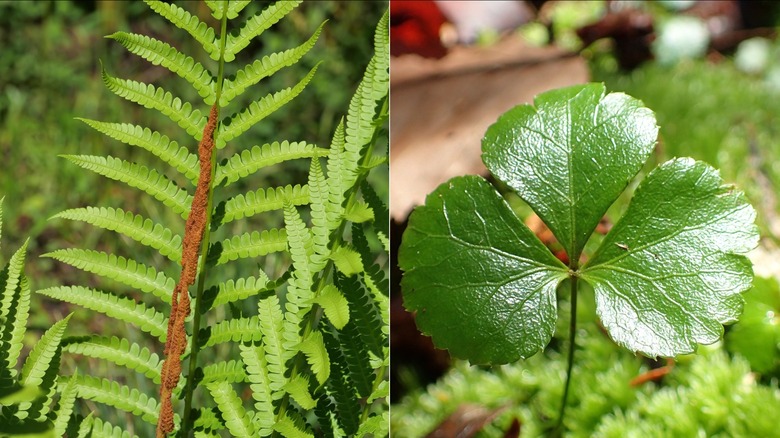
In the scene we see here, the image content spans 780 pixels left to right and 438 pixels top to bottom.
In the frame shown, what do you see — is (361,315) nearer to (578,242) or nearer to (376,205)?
(376,205)

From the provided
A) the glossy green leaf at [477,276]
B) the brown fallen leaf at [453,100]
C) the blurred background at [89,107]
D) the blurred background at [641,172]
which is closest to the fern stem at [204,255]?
the glossy green leaf at [477,276]

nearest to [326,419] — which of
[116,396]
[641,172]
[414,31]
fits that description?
[116,396]

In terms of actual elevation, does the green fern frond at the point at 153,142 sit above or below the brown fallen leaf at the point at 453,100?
below

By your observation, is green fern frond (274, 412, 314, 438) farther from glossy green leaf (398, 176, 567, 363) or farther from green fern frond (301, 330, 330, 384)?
glossy green leaf (398, 176, 567, 363)

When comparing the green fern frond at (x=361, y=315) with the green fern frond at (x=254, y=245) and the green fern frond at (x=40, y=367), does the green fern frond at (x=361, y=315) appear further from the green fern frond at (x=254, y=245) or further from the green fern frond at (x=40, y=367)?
the green fern frond at (x=40, y=367)

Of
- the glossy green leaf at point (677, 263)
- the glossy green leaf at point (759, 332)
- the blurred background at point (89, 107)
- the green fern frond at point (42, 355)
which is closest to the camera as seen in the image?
the green fern frond at point (42, 355)

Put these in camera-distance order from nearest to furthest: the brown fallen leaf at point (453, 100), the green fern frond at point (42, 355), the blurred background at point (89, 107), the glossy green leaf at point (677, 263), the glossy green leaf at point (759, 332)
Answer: the green fern frond at point (42, 355), the glossy green leaf at point (677, 263), the glossy green leaf at point (759, 332), the brown fallen leaf at point (453, 100), the blurred background at point (89, 107)

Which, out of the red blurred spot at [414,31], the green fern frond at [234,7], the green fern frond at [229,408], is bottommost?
the green fern frond at [229,408]
